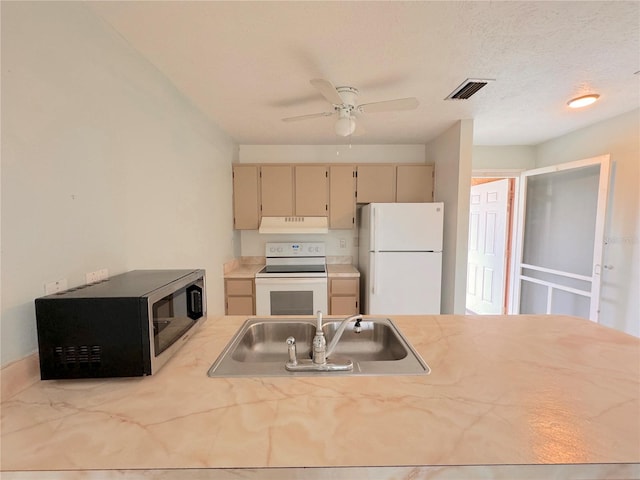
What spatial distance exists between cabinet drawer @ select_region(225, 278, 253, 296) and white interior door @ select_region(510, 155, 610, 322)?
3338mm

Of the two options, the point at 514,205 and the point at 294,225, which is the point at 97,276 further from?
the point at 514,205

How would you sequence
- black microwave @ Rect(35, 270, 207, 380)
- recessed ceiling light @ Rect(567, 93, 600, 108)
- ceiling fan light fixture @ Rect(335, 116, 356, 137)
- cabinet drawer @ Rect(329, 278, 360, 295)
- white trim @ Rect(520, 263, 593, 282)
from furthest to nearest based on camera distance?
cabinet drawer @ Rect(329, 278, 360, 295), white trim @ Rect(520, 263, 593, 282), recessed ceiling light @ Rect(567, 93, 600, 108), ceiling fan light fixture @ Rect(335, 116, 356, 137), black microwave @ Rect(35, 270, 207, 380)

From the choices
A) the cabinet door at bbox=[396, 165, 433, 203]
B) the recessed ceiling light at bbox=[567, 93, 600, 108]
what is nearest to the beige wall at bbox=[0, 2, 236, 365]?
the cabinet door at bbox=[396, 165, 433, 203]

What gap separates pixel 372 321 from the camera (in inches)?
54.4

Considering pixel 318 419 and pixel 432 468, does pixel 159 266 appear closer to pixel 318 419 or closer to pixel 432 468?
pixel 318 419

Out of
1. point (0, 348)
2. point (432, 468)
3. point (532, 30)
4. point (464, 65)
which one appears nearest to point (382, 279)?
point (464, 65)

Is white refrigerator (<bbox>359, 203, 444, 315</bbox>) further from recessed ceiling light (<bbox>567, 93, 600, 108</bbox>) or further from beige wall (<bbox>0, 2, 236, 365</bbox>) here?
beige wall (<bbox>0, 2, 236, 365</bbox>)

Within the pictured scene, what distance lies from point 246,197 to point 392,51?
221 cm

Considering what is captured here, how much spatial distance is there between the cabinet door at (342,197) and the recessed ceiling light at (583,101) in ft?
6.43

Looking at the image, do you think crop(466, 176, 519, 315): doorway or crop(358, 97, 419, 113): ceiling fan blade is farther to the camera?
crop(466, 176, 519, 315): doorway

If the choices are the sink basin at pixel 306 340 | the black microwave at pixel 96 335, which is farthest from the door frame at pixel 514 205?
the black microwave at pixel 96 335

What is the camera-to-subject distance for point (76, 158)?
108cm

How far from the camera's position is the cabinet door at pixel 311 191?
10.6ft

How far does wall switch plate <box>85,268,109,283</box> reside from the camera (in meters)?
1.13
